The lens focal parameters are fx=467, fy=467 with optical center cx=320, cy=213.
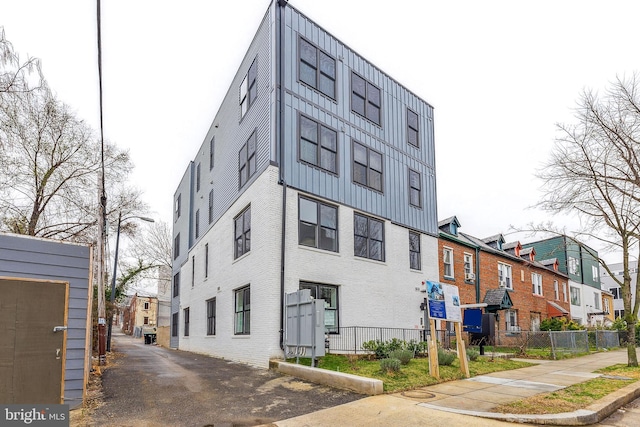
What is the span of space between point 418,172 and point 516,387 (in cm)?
1293

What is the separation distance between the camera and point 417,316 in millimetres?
20625

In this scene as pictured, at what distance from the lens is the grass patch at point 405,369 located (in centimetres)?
1136

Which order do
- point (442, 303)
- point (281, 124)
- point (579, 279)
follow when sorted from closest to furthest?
point (442, 303) < point (281, 124) < point (579, 279)

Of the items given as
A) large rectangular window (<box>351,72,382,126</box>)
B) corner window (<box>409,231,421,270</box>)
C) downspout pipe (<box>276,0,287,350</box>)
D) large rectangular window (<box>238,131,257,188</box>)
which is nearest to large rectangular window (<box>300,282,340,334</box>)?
downspout pipe (<box>276,0,287,350</box>)

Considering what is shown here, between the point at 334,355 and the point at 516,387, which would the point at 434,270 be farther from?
the point at 516,387

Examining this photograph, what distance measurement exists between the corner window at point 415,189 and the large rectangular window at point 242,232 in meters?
8.04

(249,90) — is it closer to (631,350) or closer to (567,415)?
(567,415)

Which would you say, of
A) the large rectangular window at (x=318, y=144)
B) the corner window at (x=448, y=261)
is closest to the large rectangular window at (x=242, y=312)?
the large rectangular window at (x=318, y=144)

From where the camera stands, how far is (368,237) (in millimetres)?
19234

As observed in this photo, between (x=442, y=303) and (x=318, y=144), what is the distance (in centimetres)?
803

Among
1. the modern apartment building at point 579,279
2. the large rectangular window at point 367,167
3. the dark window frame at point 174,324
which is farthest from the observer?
the modern apartment building at point 579,279

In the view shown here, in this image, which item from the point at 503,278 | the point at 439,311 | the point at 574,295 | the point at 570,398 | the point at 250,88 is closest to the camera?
the point at 570,398

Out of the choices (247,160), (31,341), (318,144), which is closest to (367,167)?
(318,144)

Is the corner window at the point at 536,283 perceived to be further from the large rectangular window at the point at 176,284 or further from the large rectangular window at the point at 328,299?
the large rectangular window at the point at 176,284
